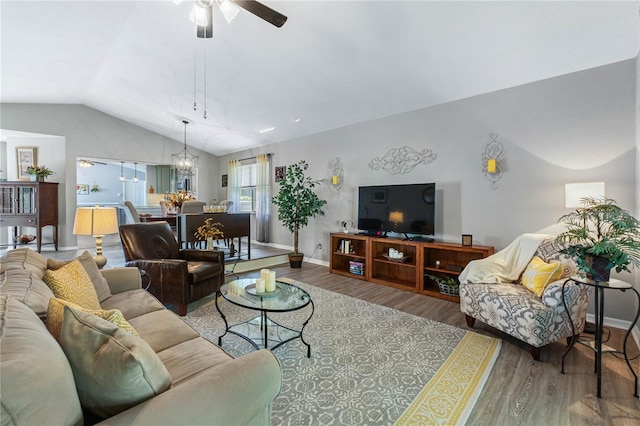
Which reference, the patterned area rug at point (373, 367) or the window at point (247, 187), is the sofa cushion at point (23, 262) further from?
the window at point (247, 187)

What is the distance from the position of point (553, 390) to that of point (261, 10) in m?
3.28

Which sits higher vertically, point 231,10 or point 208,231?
point 231,10

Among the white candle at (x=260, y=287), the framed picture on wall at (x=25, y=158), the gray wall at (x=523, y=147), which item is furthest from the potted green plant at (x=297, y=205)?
the framed picture on wall at (x=25, y=158)

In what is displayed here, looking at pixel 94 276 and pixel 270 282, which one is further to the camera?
pixel 270 282

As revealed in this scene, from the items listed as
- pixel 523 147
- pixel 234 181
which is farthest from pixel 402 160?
pixel 234 181

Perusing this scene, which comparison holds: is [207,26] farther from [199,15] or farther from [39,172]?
[39,172]

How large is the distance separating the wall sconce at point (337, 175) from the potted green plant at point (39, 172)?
225 inches

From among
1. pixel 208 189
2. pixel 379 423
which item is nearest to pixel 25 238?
pixel 208 189

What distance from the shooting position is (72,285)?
1.64m

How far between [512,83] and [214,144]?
20.4 feet

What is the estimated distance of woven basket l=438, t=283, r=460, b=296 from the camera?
338 cm


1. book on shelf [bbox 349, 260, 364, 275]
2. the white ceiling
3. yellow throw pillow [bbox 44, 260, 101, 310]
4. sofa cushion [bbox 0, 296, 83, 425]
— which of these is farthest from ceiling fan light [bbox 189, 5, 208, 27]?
book on shelf [bbox 349, 260, 364, 275]

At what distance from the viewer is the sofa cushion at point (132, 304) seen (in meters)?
1.90

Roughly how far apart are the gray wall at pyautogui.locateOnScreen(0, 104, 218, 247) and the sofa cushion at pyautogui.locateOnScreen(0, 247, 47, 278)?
5.34 metres
